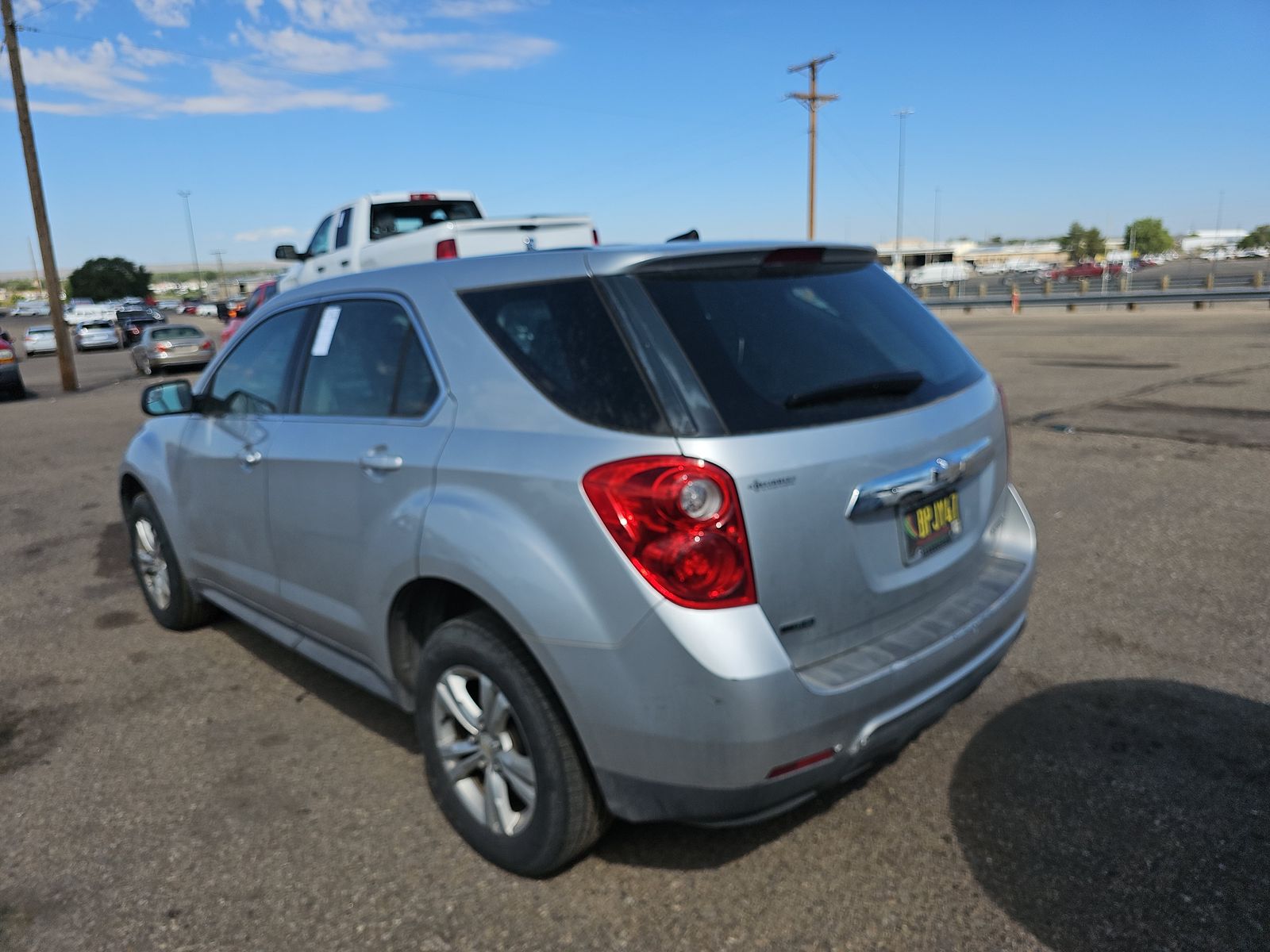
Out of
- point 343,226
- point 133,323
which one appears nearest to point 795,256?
point 343,226

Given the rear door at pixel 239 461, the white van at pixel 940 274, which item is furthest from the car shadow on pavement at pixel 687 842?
the white van at pixel 940 274

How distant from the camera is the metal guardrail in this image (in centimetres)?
3162

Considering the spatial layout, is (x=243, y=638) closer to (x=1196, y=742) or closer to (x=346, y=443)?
(x=346, y=443)

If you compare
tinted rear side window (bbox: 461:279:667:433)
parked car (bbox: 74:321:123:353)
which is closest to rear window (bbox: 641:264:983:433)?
tinted rear side window (bbox: 461:279:667:433)

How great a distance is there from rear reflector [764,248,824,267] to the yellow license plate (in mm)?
802

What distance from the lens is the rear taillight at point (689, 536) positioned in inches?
90.4

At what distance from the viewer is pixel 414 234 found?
33.3 ft

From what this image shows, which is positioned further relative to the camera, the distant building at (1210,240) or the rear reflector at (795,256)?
the distant building at (1210,240)

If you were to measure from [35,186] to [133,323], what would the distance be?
30.9m

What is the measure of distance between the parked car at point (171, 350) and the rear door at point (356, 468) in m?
23.2

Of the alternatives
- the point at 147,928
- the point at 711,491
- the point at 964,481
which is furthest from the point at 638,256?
the point at 147,928

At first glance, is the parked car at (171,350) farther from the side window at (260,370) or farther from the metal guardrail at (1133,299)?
the metal guardrail at (1133,299)

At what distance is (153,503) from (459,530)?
278 centimetres

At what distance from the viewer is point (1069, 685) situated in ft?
12.8
